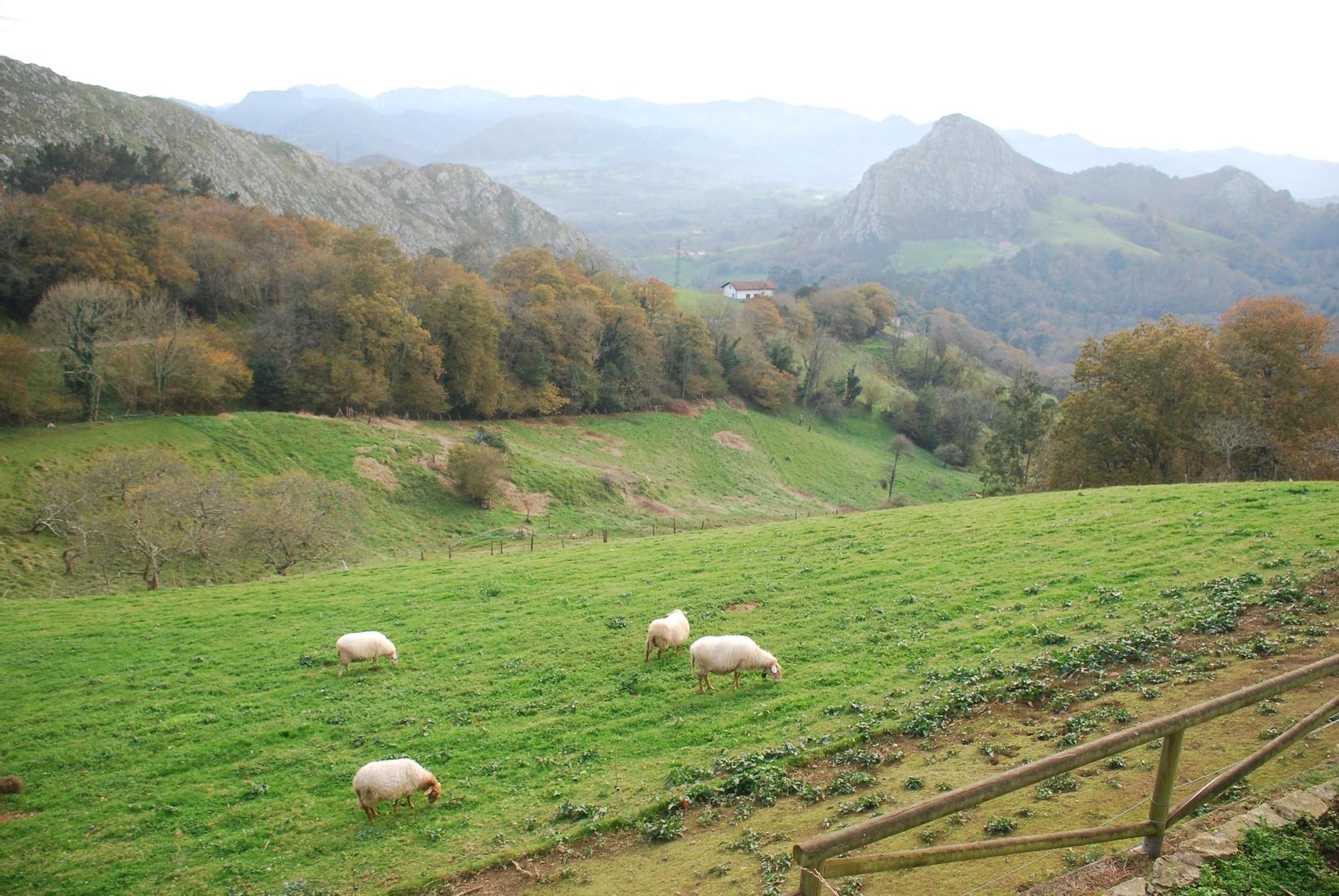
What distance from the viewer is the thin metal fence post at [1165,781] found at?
6.13 m

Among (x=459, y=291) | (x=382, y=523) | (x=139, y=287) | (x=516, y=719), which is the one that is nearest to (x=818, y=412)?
(x=459, y=291)

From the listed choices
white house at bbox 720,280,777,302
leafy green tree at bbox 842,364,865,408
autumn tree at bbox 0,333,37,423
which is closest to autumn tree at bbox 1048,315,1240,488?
leafy green tree at bbox 842,364,865,408

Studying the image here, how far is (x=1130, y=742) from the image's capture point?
569 cm

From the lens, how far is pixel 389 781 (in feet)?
42.7

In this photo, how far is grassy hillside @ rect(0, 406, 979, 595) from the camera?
4234cm

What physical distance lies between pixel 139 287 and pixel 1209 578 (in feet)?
258

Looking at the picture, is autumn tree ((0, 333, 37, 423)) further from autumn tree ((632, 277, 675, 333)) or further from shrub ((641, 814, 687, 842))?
autumn tree ((632, 277, 675, 333))

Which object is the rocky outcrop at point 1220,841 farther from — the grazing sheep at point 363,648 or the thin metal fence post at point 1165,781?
the grazing sheep at point 363,648

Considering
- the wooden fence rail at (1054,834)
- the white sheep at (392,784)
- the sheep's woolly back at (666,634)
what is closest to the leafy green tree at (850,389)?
the sheep's woolly back at (666,634)

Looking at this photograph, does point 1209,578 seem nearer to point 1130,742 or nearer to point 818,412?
point 1130,742

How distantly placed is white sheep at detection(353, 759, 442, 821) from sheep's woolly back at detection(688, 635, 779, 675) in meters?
6.23

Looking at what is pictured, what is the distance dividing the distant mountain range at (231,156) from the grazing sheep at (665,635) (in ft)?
368

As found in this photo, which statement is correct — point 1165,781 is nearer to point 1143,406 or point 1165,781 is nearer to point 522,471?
point 1143,406

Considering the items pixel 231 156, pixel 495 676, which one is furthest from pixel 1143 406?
pixel 231 156
